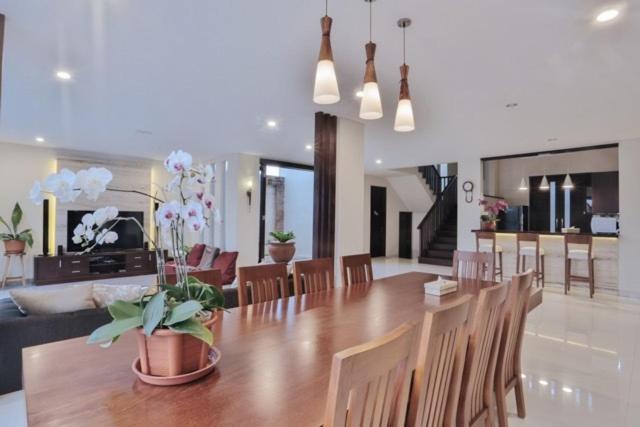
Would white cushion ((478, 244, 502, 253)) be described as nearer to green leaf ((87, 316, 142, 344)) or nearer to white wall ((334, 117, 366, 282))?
white wall ((334, 117, 366, 282))

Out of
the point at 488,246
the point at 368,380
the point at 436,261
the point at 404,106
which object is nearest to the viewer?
the point at 368,380

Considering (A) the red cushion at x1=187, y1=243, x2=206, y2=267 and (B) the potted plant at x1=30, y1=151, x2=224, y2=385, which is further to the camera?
(A) the red cushion at x1=187, y1=243, x2=206, y2=267

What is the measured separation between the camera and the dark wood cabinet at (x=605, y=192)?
25.0 feet

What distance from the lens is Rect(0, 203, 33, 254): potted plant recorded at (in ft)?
20.1

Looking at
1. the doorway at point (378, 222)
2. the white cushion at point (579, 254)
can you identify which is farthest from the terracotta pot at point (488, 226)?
the doorway at point (378, 222)

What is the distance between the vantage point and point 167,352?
3.47ft

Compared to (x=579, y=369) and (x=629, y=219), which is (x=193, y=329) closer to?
(x=579, y=369)

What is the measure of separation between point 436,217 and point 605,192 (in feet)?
12.1

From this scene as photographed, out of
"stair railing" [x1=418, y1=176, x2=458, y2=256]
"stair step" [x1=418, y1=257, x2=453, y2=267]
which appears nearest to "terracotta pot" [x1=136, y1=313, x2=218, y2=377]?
"stair step" [x1=418, y1=257, x2=453, y2=267]

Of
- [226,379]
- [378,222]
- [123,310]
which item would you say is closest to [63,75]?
[123,310]

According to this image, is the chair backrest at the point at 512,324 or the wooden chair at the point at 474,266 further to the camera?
the wooden chair at the point at 474,266

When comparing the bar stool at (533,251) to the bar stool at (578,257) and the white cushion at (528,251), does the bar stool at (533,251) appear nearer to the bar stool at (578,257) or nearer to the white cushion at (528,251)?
the white cushion at (528,251)

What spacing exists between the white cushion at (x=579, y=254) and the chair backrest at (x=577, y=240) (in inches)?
2.2

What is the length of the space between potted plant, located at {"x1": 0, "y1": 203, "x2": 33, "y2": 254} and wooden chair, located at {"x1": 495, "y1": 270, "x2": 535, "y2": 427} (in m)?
7.54
